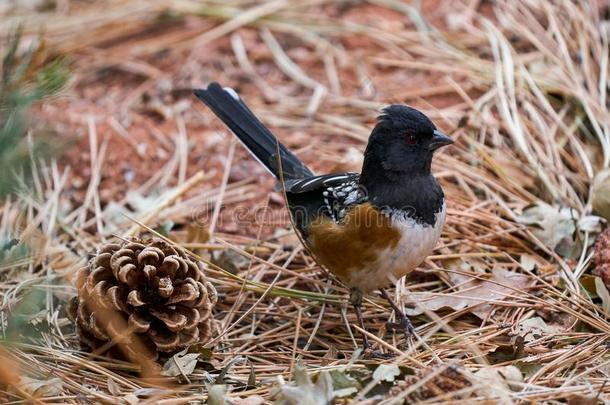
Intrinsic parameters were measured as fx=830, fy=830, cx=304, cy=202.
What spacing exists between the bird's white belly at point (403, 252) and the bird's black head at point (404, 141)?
21 centimetres

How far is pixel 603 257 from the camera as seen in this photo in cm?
302

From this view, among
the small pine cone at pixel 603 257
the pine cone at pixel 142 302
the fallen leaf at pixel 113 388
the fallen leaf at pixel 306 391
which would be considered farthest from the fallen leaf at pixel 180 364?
the small pine cone at pixel 603 257

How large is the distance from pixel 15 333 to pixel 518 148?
2495 mm

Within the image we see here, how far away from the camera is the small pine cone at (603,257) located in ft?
9.85

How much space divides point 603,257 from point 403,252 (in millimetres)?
772

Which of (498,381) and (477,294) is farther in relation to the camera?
(477,294)

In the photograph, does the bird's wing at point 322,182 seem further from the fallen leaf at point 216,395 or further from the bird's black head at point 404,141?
the fallen leaf at point 216,395

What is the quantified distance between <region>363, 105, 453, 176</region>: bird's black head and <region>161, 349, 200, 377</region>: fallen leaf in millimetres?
947

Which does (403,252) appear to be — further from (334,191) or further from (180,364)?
(180,364)

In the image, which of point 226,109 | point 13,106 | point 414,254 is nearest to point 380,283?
point 414,254

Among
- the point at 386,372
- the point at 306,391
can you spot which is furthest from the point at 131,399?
the point at 386,372

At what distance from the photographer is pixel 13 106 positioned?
208 cm

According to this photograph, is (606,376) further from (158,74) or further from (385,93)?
(158,74)

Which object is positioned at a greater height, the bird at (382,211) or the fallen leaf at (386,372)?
the bird at (382,211)
